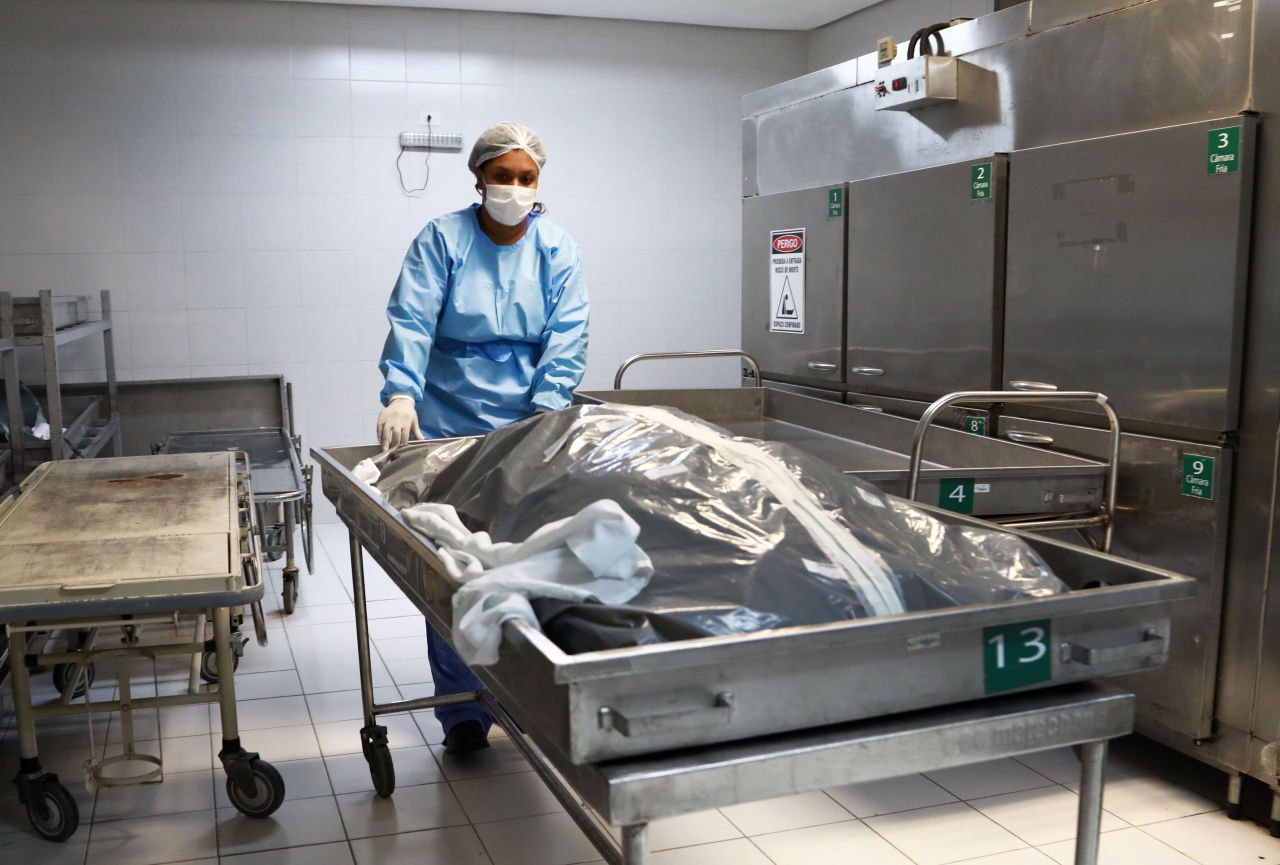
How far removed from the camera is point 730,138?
6.22 meters

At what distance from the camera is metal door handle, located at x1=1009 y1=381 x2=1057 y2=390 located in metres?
2.95

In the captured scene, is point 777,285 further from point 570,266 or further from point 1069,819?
point 1069,819

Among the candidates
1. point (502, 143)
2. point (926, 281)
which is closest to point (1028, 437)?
point (926, 281)

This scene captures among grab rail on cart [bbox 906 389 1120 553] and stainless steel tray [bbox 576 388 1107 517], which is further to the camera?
stainless steel tray [bbox 576 388 1107 517]

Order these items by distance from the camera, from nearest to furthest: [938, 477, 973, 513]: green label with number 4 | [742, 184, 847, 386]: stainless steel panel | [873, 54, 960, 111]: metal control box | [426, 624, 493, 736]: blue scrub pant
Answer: [938, 477, 973, 513]: green label with number 4
[426, 624, 493, 736]: blue scrub pant
[873, 54, 960, 111]: metal control box
[742, 184, 847, 386]: stainless steel panel

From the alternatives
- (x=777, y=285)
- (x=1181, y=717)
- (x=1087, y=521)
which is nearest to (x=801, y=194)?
(x=777, y=285)

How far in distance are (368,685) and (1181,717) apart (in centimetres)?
201

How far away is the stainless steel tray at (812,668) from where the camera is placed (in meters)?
1.07

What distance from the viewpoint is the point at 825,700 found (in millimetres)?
1169

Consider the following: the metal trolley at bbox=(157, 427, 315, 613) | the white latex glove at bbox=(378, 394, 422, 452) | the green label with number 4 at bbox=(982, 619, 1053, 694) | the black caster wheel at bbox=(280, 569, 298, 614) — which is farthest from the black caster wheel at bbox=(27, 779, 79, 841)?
the green label with number 4 at bbox=(982, 619, 1053, 694)

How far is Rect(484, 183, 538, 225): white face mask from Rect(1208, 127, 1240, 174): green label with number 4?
1640mm

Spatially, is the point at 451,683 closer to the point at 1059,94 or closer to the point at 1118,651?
the point at 1118,651

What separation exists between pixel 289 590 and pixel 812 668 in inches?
132

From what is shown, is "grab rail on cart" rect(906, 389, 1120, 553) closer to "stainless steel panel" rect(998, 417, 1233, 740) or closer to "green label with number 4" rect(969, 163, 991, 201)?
"stainless steel panel" rect(998, 417, 1233, 740)
